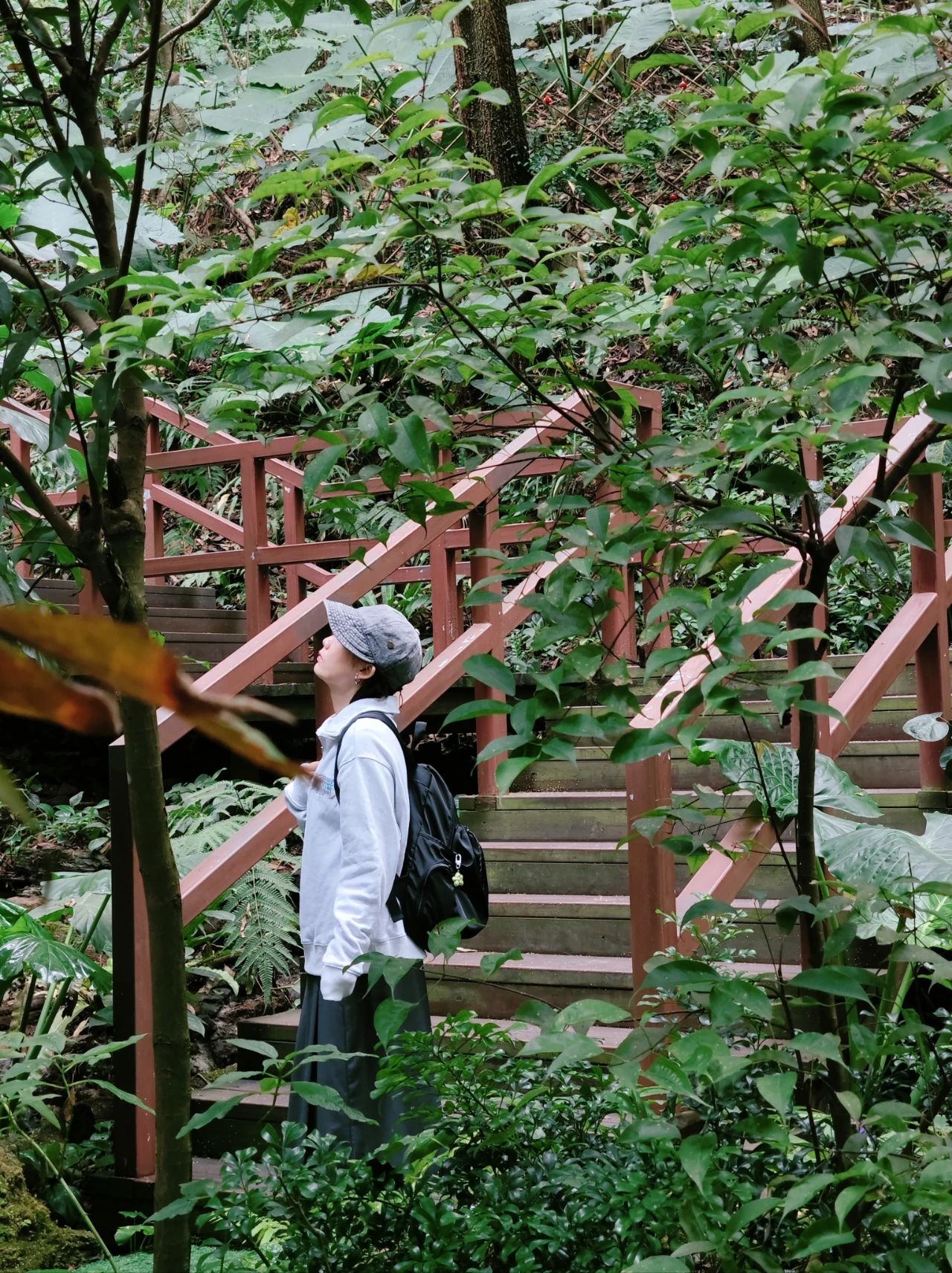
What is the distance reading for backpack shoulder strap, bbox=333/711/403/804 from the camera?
3031 millimetres

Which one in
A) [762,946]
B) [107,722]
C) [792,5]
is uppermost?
[792,5]

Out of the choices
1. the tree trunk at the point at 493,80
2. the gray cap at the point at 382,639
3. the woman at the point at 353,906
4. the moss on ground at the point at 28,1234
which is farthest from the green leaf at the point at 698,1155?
the tree trunk at the point at 493,80

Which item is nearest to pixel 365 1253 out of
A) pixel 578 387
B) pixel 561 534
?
pixel 561 534

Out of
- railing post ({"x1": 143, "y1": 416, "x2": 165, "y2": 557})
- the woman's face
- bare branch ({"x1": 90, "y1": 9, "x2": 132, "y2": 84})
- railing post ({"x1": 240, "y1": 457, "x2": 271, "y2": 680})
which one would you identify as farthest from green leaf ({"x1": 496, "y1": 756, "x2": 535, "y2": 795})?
railing post ({"x1": 143, "y1": 416, "x2": 165, "y2": 557})

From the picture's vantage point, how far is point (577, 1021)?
1874 mm

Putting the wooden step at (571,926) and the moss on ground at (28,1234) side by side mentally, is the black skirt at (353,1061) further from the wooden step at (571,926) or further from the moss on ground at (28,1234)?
the wooden step at (571,926)

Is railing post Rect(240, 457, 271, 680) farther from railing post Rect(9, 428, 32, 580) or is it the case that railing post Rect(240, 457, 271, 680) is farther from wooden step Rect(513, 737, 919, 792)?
wooden step Rect(513, 737, 919, 792)

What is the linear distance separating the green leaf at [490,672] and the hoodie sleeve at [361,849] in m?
1.14

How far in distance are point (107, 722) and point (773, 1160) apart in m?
2.06

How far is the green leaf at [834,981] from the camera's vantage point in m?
1.79

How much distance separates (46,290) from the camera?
2.01 metres

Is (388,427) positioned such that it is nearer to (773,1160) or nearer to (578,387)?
(578,387)

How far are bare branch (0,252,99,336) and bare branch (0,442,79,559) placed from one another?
0.24m

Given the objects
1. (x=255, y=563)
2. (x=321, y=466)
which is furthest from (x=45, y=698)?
(x=255, y=563)
